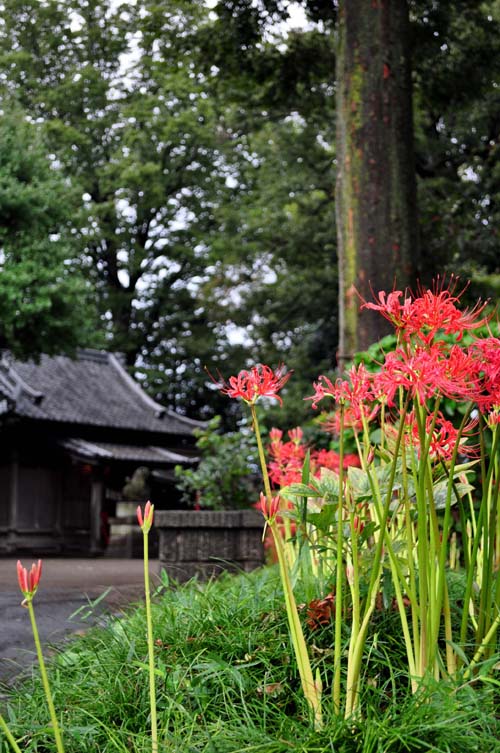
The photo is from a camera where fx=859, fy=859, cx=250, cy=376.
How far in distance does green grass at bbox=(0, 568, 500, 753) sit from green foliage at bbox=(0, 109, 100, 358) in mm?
15614

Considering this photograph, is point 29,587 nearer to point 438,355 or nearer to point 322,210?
point 438,355

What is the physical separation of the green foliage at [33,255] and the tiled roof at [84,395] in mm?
2747

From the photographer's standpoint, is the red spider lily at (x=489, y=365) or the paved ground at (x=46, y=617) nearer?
the red spider lily at (x=489, y=365)

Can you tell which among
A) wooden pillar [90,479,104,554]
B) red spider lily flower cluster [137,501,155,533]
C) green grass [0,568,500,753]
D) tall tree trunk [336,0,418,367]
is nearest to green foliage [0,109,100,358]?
wooden pillar [90,479,104,554]

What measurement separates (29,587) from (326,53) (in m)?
10.9

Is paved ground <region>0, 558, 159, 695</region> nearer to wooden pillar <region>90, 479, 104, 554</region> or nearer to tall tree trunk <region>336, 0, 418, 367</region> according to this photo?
tall tree trunk <region>336, 0, 418, 367</region>

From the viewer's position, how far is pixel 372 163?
7.30 meters

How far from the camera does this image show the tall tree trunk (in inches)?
280

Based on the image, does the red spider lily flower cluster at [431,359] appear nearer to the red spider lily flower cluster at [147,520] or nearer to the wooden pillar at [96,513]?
the red spider lily flower cluster at [147,520]

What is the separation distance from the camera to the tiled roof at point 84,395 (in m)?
22.8

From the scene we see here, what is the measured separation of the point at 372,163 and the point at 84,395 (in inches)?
759

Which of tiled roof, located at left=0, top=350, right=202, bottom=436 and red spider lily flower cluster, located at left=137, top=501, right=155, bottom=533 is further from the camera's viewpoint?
tiled roof, located at left=0, top=350, right=202, bottom=436

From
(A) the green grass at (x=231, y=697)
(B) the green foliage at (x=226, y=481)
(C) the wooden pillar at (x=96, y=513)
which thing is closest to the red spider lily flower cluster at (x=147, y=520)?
(A) the green grass at (x=231, y=697)

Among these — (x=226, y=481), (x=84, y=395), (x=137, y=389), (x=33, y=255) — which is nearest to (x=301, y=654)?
(x=226, y=481)
